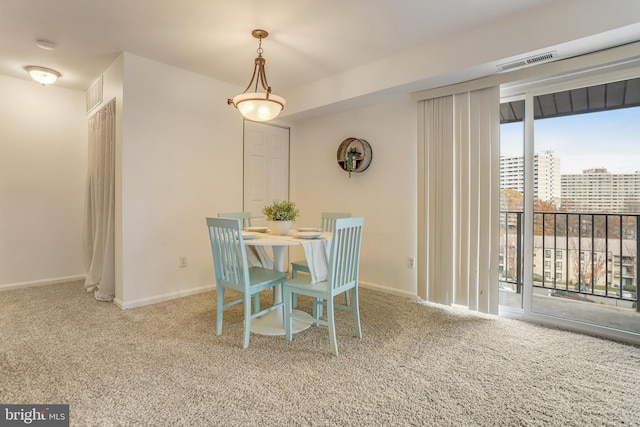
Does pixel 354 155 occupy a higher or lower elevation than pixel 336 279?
higher

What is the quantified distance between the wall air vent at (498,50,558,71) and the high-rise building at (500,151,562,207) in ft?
2.66

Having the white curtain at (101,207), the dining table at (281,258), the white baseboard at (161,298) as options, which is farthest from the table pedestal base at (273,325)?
the white curtain at (101,207)

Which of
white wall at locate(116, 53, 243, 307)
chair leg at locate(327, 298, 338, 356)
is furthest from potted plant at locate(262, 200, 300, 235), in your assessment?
white wall at locate(116, 53, 243, 307)

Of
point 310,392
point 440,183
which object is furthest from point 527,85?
point 310,392

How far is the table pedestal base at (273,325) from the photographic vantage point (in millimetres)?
2555

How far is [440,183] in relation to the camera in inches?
129

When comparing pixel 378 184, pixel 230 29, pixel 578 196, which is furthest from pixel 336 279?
pixel 578 196

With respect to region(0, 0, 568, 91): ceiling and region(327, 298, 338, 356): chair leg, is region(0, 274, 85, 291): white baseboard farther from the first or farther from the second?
region(327, 298, 338, 356): chair leg

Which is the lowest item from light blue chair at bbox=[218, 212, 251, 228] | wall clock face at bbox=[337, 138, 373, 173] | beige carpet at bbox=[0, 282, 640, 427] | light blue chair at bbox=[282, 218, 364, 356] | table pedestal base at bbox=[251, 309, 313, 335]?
beige carpet at bbox=[0, 282, 640, 427]

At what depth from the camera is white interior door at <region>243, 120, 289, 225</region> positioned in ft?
13.9

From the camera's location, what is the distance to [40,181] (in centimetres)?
400

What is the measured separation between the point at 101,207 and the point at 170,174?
3.03 ft

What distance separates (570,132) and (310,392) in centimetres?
315

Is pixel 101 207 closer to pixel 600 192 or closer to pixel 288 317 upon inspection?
pixel 288 317
